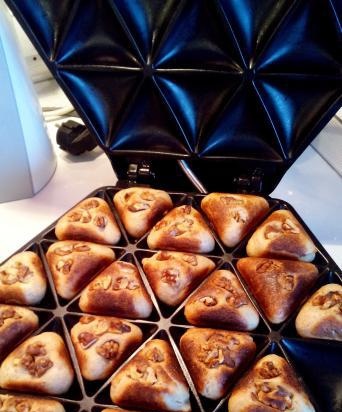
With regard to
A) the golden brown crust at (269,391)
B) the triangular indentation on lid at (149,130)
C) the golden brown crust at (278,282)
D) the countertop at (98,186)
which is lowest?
the countertop at (98,186)

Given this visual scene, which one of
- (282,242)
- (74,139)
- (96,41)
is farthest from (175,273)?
(74,139)

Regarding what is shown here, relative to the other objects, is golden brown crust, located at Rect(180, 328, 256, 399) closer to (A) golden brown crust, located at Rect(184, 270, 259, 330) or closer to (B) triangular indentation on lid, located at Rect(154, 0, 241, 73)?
(A) golden brown crust, located at Rect(184, 270, 259, 330)

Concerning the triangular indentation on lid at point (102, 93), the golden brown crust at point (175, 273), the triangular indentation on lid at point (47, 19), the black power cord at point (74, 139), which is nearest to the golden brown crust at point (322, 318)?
the golden brown crust at point (175, 273)

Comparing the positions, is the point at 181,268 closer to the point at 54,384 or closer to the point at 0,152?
the point at 54,384

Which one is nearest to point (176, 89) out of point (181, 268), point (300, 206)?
point (181, 268)

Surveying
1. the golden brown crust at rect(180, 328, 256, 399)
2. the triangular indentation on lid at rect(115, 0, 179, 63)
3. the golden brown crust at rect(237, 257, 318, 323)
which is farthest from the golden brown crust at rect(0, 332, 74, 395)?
the triangular indentation on lid at rect(115, 0, 179, 63)

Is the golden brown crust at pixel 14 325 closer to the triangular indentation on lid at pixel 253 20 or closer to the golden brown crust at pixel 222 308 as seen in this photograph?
the golden brown crust at pixel 222 308
